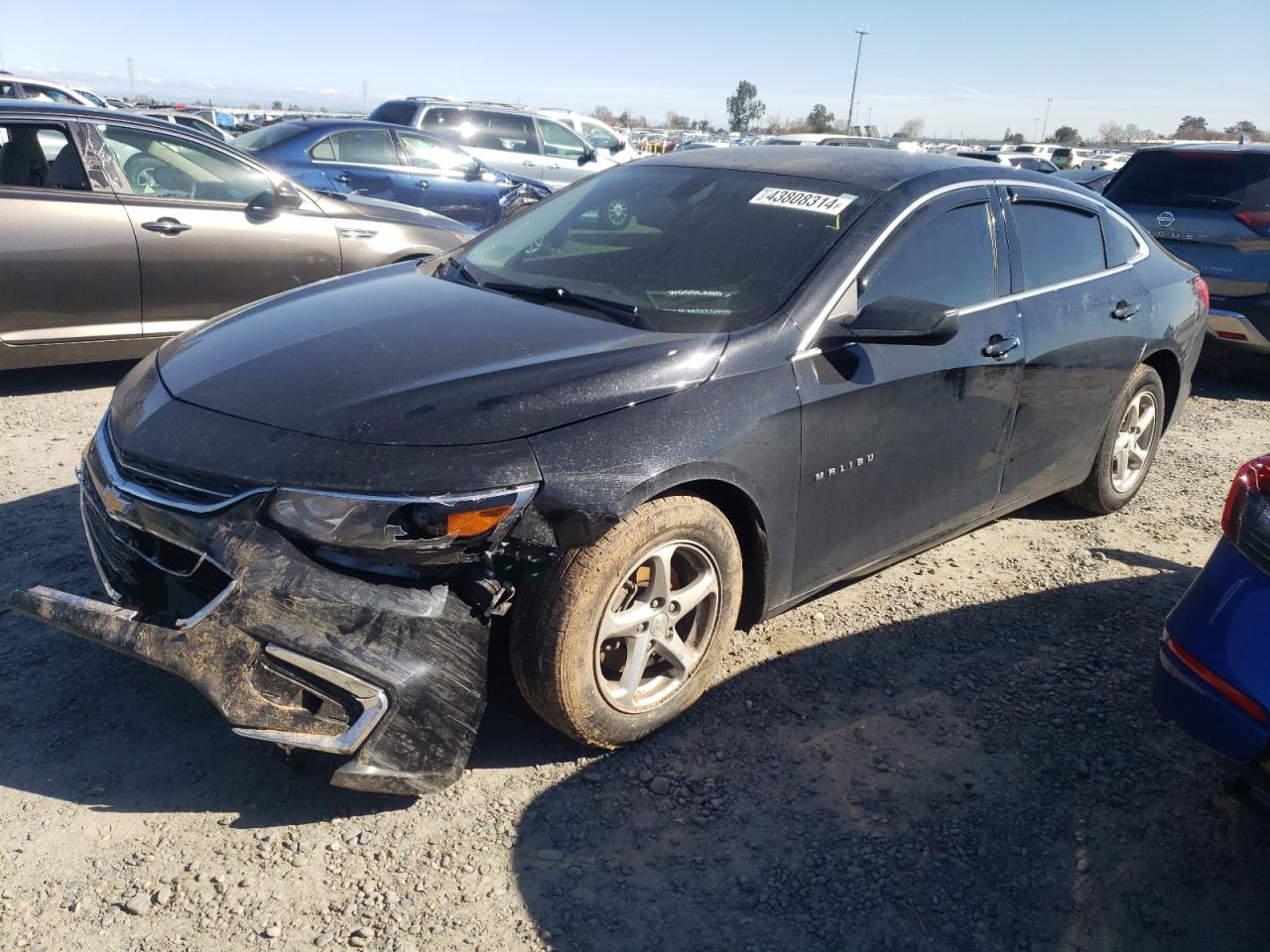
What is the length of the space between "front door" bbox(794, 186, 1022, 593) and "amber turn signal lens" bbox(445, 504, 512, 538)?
1.04 metres

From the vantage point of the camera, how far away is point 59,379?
6.21m

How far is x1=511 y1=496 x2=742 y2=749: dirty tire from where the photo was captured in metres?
2.62

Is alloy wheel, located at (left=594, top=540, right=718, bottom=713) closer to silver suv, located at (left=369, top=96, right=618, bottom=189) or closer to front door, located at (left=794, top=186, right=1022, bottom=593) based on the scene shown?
front door, located at (left=794, top=186, right=1022, bottom=593)

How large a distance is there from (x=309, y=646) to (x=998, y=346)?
8.46 ft

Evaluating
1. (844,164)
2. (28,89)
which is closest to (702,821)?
(844,164)

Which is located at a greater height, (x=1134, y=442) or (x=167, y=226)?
(x=167, y=226)

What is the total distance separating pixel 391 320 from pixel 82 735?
1478mm

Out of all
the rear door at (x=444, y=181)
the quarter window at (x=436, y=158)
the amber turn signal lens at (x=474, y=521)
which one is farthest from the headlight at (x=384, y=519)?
the quarter window at (x=436, y=158)

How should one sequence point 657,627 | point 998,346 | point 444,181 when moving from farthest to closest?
point 444,181 < point 998,346 < point 657,627

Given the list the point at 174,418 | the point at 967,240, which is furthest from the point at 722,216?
the point at 174,418

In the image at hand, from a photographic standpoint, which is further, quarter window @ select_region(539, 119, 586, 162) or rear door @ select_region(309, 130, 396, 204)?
quarter window @ select_region(539, 119, 586, 162)

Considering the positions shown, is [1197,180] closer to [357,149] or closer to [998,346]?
[998,346]

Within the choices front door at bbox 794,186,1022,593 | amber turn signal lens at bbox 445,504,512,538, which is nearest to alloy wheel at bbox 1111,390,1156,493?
front door at bbox 794,186,1022,593

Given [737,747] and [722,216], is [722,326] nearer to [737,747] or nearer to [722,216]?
[722,216]
